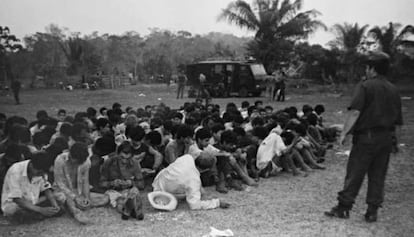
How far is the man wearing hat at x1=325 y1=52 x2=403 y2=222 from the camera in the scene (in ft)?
12.3

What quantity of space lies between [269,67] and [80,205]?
59.8ft

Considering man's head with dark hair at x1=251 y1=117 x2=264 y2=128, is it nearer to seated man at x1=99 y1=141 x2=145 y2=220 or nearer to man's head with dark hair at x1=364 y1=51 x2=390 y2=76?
seated man at x1=99 y1=141 x2=145 y2=220

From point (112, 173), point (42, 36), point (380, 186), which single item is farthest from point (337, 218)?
point (42, 36)

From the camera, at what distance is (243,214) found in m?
4.21

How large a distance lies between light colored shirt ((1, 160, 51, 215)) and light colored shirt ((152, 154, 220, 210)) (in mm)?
1306

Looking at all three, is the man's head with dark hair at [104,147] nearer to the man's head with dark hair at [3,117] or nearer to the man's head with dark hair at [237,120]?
the man's head with dark hair at [3,117]

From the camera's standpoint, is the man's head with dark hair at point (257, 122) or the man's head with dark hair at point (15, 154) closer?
the man's head with dark hair at point (15, 154)

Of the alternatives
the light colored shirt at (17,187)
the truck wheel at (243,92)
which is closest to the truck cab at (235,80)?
the truck wheel at (243,92)

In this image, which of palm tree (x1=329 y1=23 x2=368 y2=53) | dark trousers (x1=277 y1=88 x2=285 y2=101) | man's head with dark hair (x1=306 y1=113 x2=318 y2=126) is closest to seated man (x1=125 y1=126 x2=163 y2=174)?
man's head with dark hair (x1=306 y1=113 x2=318 y2=126)

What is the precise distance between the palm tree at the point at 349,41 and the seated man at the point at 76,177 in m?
19.4

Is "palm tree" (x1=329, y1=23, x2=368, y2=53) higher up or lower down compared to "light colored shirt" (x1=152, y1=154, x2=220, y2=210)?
higher up

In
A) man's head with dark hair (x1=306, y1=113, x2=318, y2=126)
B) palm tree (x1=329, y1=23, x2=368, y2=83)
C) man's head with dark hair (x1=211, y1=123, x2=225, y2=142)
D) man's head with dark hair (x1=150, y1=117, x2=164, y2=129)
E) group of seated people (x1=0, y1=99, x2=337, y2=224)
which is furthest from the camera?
palm tree (x1=329, y1=23, x2=368, y2=83)

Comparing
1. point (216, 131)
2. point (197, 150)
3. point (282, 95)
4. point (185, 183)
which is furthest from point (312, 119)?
point (282, 95)

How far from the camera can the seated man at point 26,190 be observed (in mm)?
3812
